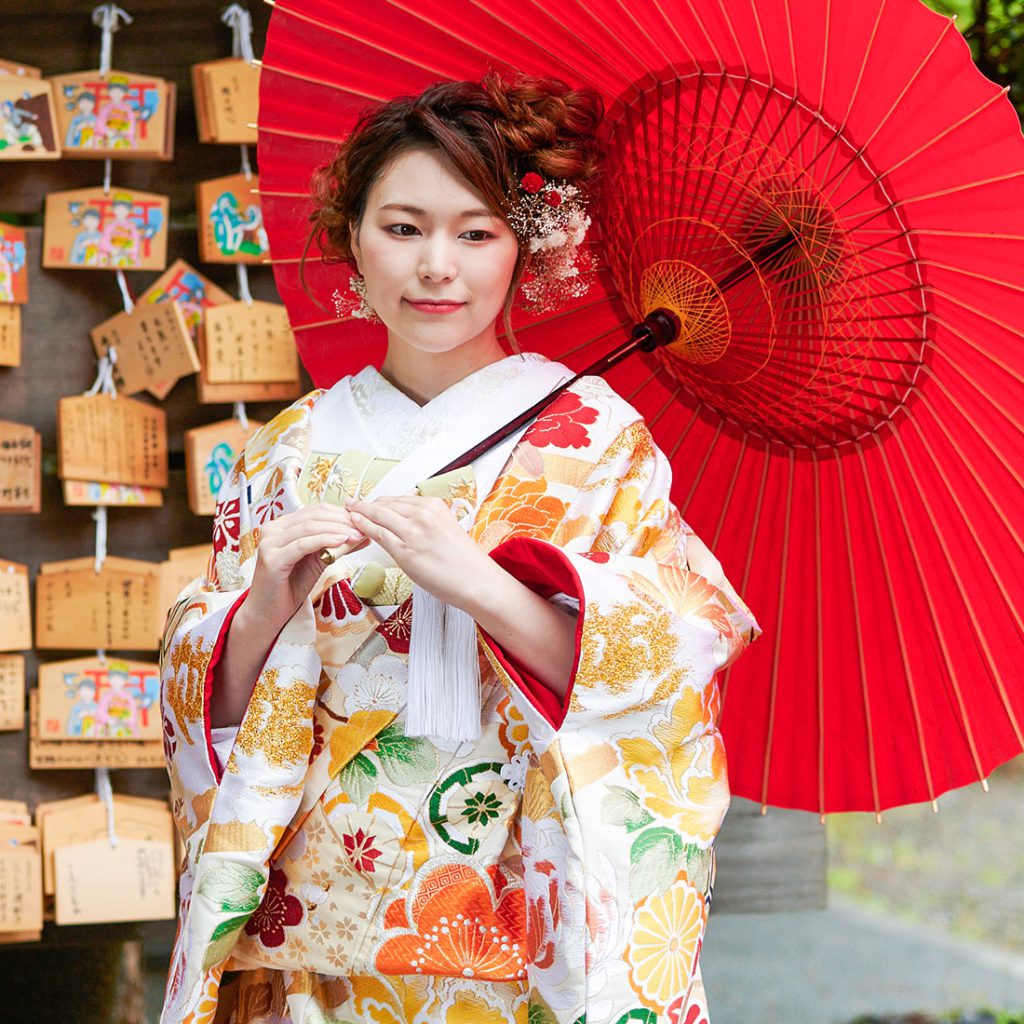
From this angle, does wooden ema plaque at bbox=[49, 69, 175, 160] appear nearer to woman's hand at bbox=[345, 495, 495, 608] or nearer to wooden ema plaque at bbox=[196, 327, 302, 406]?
wooden ema plaque at bbox=[196, 327, 302, 406]

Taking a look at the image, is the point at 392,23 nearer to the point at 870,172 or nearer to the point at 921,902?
the point at 870,172

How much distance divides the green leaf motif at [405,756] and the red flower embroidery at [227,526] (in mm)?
337

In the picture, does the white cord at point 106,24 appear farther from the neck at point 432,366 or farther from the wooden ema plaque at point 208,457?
the neck at point 432,366

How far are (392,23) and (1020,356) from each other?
93 centimetres

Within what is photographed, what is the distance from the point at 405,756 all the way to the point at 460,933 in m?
0.20

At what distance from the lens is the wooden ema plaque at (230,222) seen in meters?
2.88

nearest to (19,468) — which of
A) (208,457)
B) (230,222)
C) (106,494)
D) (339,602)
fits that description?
(106,494)

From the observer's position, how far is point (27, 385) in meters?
2.89

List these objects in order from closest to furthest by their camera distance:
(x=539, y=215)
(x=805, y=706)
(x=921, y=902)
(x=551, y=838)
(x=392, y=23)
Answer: (x=551, y=838) < (x=539, y=215) < (x=392, y=23) < (x=805, y=706) < (x=921, y=902)

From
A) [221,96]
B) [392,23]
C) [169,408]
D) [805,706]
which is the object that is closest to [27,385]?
[169,408]

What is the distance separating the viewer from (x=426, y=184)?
1590mm

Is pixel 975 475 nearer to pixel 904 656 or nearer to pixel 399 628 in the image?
pixel 904 656

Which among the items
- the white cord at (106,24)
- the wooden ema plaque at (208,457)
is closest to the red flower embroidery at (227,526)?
the wooden ema plaque at (208,457)

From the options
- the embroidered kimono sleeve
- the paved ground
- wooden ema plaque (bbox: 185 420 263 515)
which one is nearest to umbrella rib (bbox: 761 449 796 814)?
the embroidered kimono sleeve
